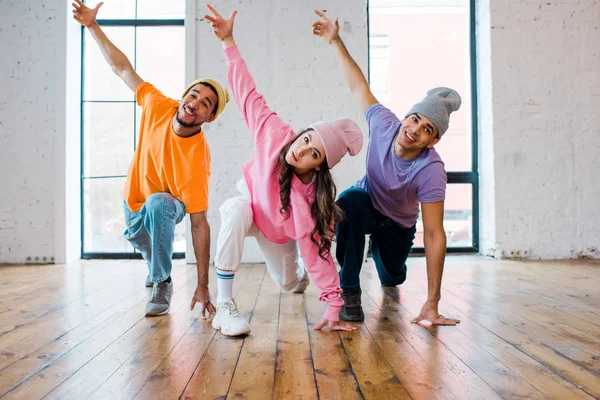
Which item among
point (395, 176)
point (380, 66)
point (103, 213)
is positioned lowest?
point (103, 213)

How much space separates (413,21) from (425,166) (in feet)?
10.9

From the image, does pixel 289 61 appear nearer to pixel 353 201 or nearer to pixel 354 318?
pixel 353 201

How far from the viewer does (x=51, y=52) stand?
173 inches

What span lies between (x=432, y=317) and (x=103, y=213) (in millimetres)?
3646

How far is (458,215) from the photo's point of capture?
485 centimetres

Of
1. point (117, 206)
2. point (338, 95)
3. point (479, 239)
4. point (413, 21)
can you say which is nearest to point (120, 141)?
point (117, 206)

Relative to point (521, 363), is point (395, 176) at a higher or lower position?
higher

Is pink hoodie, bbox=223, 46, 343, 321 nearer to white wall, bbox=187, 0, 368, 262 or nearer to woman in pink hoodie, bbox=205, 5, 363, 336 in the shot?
woman in pink hoodie, bbox=205, 5, 363, 336

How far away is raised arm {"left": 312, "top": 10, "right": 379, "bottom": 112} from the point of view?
7.70 ft

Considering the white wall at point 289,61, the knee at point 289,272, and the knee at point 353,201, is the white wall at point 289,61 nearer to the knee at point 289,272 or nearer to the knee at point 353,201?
the knee at point 289,272

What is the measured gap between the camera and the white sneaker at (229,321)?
1.80 m

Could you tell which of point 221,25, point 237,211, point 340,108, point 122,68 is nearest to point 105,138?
point 340,108

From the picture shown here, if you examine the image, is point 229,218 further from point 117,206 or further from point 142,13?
point 142,13

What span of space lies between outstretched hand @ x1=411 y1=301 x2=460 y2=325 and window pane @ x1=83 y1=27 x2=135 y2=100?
3692 mm
